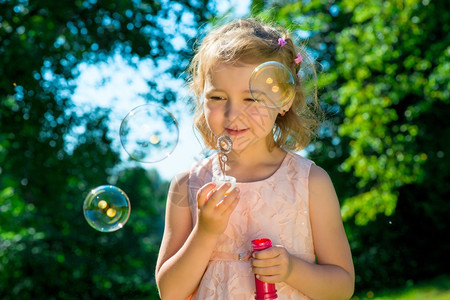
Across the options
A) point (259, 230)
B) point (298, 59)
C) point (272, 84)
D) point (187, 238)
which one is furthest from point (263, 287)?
point (298, 59)

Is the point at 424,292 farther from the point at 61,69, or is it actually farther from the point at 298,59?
the point at 298,59

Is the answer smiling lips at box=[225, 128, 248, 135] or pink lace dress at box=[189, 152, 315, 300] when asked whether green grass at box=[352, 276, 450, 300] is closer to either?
pink lace dress at box=[189, 152, 315, 300]

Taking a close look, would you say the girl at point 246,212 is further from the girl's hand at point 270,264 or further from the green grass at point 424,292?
the green grass at point 424,292

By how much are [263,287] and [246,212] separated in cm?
32

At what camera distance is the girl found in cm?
172

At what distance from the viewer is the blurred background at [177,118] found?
7.16 meters

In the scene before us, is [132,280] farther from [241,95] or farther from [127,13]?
[241,95]

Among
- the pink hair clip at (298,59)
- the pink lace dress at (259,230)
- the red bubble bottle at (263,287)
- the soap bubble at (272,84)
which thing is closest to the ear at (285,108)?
the soap bubble at (272,84)

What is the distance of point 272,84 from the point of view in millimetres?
1898

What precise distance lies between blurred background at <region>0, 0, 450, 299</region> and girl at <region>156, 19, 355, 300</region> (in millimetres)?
4492

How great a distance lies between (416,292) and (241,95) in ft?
24.5

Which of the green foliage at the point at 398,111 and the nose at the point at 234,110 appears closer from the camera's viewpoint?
the nose at the point at 234,110

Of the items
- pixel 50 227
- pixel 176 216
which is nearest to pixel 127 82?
pixel 50 227

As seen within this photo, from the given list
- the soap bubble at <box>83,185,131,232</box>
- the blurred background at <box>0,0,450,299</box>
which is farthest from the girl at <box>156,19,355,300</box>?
the blurred background at <box>0,0,450,299</box>
